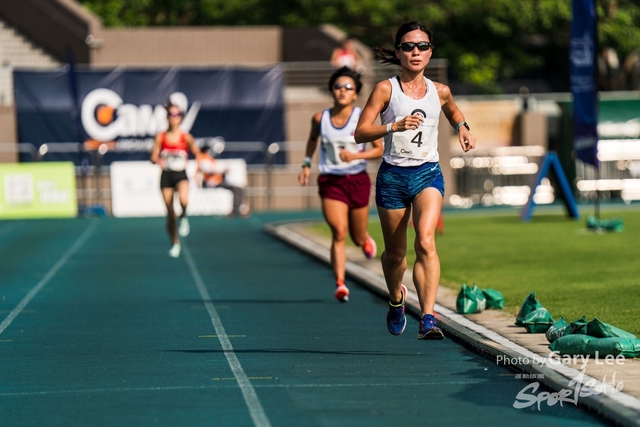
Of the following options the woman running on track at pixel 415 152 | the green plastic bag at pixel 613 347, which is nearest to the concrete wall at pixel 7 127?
the woman running on track at pixel 415 152

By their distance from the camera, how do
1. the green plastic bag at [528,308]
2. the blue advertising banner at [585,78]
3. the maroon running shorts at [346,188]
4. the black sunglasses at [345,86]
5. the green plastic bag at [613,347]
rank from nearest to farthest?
the green plastic bag at [613,347]
the green plastic bag at [528,308]
the black sunglasses at [345,86]
the maroon running shorts at [346,188]
the blue advertising banner at [585,78]

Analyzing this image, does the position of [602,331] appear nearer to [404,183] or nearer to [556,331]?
[556,331]

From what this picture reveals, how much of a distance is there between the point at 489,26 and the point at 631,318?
32.7m

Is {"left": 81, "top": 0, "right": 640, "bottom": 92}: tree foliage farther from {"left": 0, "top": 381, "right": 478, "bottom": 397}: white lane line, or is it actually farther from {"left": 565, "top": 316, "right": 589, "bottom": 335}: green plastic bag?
{"left": 0, "top": 381, "right": 478, "bottom": 397}: white lane line

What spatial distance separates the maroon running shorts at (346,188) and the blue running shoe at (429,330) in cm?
352

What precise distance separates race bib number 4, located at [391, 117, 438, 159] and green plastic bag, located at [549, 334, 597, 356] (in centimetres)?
174

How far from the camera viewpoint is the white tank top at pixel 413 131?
9.46 meters

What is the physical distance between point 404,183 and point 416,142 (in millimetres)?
309

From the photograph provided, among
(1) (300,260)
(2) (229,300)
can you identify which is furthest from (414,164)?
(1) (300,260)

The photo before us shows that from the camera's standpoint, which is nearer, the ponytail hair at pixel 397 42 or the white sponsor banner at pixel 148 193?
the ponytail hair at pixel 397 42

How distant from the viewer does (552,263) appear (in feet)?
55.0

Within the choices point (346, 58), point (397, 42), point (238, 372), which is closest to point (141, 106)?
point (346, 58)

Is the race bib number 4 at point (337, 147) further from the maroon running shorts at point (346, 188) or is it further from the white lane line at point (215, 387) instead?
the white lane line at point (215, 387)

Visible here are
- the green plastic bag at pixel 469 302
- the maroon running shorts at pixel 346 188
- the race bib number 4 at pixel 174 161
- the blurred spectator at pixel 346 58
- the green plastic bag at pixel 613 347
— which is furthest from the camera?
the blurred spectator at pixel 346 58
